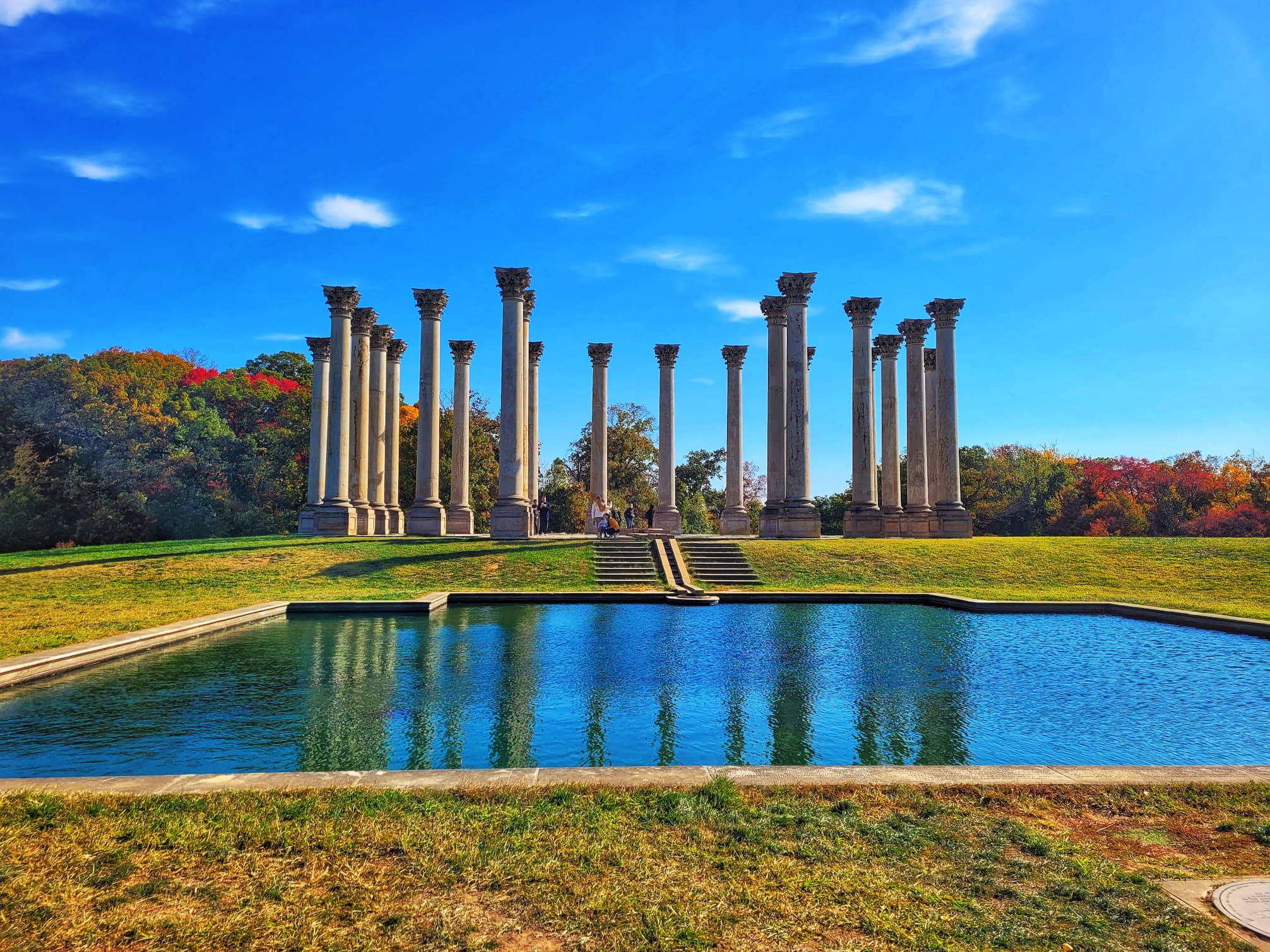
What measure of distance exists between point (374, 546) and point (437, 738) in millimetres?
31341

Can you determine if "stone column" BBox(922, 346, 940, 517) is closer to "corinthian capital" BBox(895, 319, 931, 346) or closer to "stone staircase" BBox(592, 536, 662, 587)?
"corinthian capital" BBox(895, 319, 931, 346)

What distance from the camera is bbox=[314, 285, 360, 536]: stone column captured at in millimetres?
51219

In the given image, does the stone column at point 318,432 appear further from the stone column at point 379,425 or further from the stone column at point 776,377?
the stone column at point 776,377

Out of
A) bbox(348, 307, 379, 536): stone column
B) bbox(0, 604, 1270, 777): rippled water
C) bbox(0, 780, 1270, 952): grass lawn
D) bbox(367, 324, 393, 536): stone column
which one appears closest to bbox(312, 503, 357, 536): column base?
bbox(348, 307, 379, 536): stone column

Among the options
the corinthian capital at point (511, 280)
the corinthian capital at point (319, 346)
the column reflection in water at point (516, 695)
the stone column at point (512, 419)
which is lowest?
the column reflection in water at point (516, 695)

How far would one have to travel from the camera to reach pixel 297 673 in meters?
16.0

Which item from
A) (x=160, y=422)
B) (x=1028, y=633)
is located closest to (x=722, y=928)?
(x=1028, y=633)

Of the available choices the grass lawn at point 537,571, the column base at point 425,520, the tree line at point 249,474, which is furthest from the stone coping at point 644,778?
the tree line at point 249,474

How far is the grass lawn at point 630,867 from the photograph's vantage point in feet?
17.2

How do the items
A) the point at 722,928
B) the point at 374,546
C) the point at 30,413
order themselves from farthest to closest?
the point at 30,413 → the point at 374,546 → the point at 722,928

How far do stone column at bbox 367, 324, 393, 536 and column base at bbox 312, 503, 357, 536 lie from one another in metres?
4.34

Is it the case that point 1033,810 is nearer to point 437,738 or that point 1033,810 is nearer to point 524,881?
point 524,881

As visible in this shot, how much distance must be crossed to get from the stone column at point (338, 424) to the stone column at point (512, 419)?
11338mm

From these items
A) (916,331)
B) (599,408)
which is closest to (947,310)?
(916,331)
